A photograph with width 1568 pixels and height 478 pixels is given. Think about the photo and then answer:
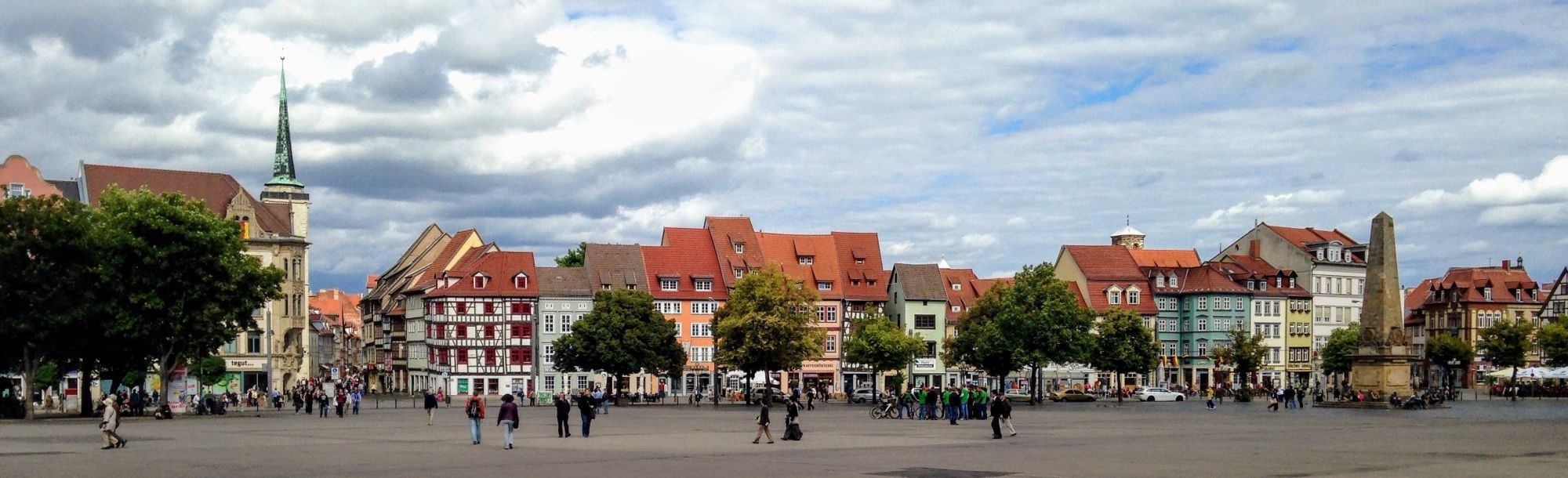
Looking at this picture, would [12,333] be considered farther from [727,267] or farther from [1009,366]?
Answer: [727,267]

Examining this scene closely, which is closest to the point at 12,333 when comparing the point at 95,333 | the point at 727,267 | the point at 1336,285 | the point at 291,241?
the point at 95,333

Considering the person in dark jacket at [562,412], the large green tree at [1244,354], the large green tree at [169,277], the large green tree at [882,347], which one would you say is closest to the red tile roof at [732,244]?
the large green tree at [882,347]

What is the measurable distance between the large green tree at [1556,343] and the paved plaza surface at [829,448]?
223ft

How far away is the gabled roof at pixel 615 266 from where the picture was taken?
396 feet

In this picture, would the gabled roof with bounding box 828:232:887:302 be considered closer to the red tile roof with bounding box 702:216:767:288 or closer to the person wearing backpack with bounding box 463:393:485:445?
the red tile roof with bounding box 702:216:767:288

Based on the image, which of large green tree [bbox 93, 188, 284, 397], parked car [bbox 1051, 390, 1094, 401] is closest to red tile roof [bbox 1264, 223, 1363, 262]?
parked car [bbox 1051, 390, 1094, 401]

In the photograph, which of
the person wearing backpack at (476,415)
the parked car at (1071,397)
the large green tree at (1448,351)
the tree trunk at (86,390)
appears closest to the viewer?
the person wearing backpack at (476,415)

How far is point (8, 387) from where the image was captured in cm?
6862

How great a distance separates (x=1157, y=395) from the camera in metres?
105

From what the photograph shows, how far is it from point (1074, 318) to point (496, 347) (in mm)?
46052

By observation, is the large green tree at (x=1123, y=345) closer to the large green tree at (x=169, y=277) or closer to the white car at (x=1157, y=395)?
the white car at (x=1157, y=395)

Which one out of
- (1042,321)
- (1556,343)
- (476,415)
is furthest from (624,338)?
(1556,343)

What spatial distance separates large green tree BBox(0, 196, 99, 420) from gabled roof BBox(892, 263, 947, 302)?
71377 mm

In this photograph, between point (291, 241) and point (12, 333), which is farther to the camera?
point (291, 241)
